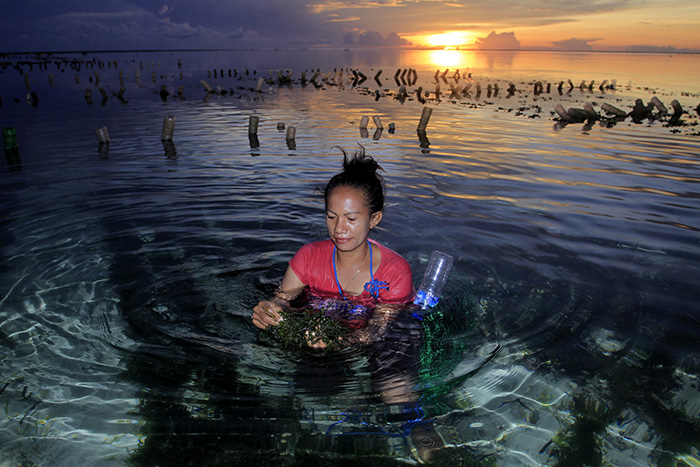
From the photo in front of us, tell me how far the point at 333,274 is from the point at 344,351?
2.53 ft

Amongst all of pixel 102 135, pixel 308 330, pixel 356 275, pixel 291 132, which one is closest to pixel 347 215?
pixel 356 275

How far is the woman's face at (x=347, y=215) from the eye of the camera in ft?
12.8

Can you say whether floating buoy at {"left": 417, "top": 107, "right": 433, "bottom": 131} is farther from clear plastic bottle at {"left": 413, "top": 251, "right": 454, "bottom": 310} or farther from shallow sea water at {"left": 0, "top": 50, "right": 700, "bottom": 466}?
clear plastic bottle at {"left": 413, "top": 251, "right": 454, "bottom": 310}

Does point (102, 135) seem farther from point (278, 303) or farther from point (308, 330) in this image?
point (308, 330)

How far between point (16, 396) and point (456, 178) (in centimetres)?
978

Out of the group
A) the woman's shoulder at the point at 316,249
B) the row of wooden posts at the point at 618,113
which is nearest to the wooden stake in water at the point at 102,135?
the woman's shoulder at the point at 316,249

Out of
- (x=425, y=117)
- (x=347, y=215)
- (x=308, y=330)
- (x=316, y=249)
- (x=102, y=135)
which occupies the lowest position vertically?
(x=102, y=135)

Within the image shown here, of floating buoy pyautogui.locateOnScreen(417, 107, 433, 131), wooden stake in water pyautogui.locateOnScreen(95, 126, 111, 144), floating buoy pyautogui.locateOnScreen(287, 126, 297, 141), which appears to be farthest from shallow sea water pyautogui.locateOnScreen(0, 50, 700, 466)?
floating buoy pyautogui.locateOnScreen(417, 107, 433, 131)

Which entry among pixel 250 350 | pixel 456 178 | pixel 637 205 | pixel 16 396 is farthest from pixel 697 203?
pixel 16 396

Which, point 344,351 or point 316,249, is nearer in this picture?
point 344,351

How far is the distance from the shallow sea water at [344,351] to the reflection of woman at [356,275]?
0.35 metres

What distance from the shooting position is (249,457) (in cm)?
309

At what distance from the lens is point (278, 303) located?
4.48m

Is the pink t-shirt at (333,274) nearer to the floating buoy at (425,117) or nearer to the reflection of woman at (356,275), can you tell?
the reflection of woman at (356,275)
